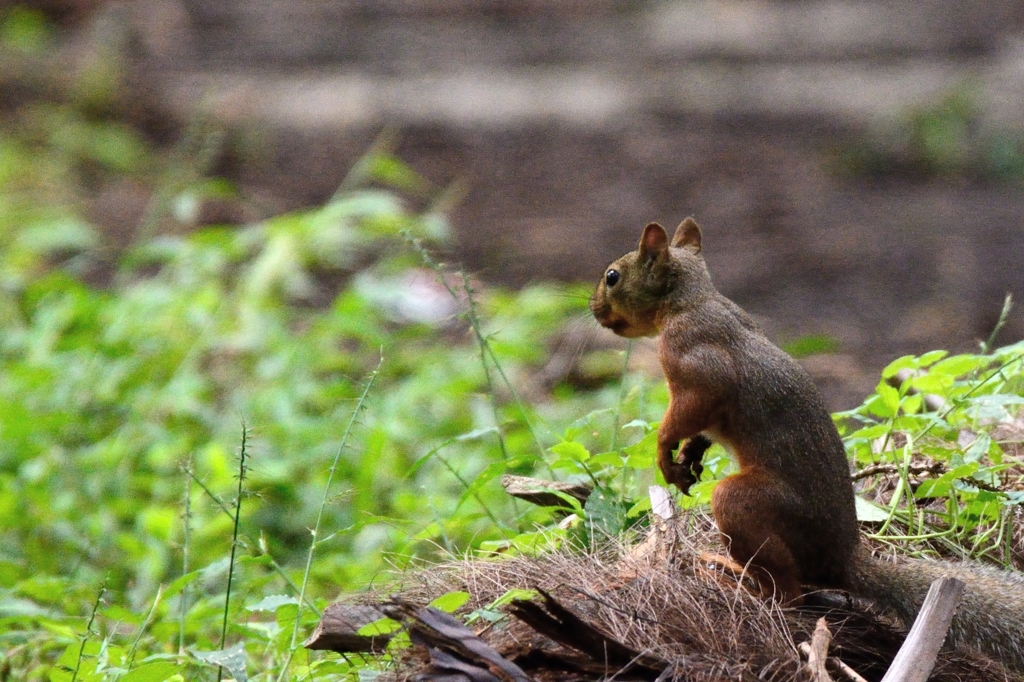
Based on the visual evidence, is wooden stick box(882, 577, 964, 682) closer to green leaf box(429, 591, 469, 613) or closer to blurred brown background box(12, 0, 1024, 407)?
green leaf box(429, 591, 469, 613)

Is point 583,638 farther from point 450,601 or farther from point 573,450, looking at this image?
point 573,450

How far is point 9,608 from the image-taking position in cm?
280

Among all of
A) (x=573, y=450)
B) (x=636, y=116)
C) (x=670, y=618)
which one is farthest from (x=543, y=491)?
(x=636, y=116)

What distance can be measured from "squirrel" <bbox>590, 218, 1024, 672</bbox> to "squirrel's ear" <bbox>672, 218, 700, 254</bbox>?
36cm

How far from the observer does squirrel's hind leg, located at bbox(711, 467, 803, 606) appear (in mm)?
2146

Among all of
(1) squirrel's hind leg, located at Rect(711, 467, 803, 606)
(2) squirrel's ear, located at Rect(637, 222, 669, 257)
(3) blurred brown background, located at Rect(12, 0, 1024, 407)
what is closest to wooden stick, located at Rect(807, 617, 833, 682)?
(1) squirrel's hind leg, located at Rect(711, 467, 803, 606)

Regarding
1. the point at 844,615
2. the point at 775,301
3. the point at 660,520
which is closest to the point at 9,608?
the point at 660,520

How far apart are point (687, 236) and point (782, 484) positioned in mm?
820

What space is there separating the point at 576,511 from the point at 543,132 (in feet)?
21.2

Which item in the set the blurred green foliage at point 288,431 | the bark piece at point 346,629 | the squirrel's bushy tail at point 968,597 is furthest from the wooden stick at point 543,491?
the squirrel's bushy tail at point 968,597

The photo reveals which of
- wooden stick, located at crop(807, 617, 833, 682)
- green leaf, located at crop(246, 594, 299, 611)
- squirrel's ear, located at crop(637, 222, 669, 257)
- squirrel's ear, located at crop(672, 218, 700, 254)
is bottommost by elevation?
green leaf, located at crop(246, 594, 299, 611)

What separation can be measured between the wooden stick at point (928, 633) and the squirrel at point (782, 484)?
13 centimetres

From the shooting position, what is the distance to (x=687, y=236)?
281 centimetres

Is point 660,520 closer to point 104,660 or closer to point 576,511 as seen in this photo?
point 576,511
